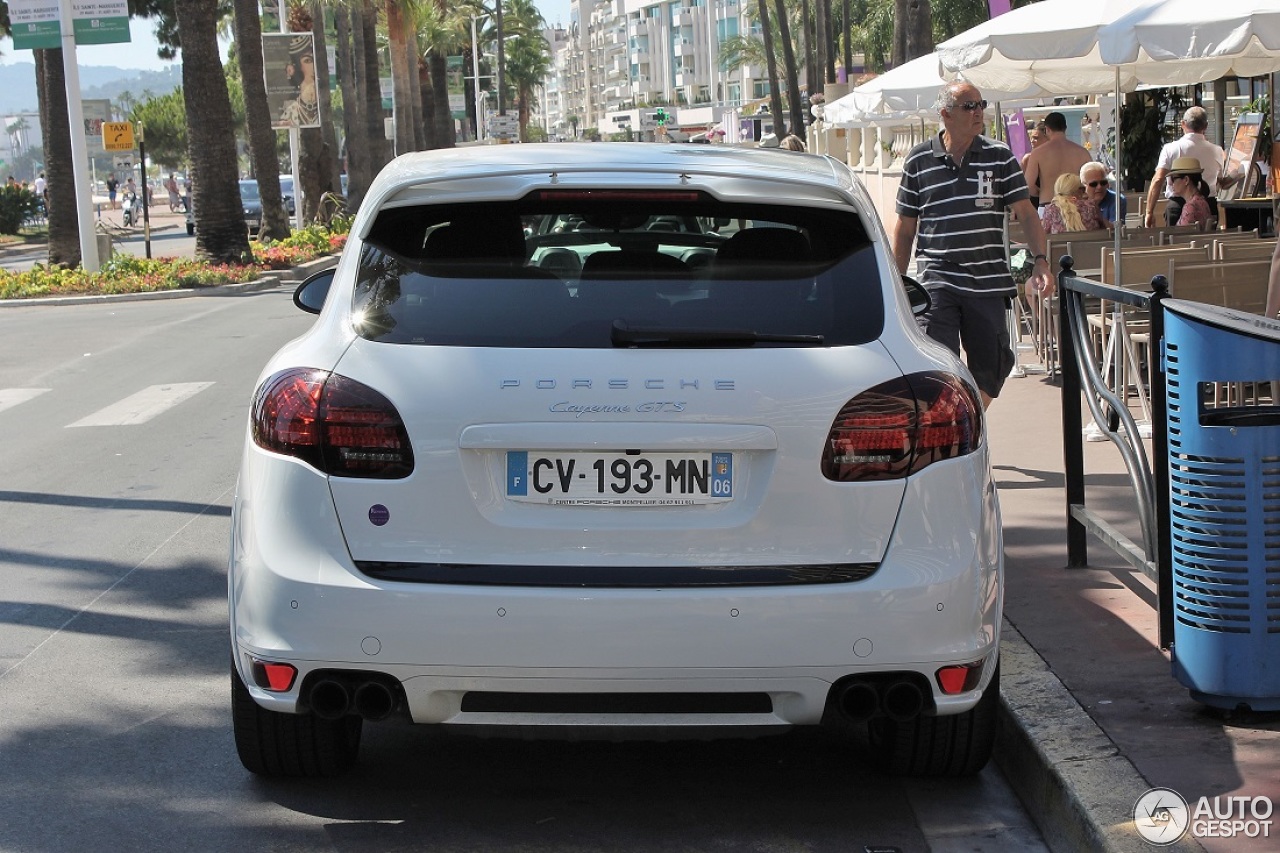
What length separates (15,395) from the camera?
1412cm

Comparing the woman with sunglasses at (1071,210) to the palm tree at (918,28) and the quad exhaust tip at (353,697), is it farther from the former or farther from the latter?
the palm tree at (918,28)

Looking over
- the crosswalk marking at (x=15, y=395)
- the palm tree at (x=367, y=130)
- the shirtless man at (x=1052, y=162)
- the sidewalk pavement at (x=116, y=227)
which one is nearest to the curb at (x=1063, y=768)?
the shirtless man at (x=1052, y=162)

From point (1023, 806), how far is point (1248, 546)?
0.92m

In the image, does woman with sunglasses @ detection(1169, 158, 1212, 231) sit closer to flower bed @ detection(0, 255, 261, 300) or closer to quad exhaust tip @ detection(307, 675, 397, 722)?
quad exhaust tip @ detection(307, 675, 397, 722)

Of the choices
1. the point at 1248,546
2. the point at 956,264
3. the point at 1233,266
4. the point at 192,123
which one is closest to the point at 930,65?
the point at 1233,266

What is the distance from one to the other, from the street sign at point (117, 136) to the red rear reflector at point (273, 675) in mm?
32018

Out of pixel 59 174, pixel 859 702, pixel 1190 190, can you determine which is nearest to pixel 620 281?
pixel 859 702

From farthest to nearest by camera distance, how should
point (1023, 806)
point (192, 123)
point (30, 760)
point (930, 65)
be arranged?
1. point (192, 123)
2. point (930, 65)
3. point (30, 760)
4. point (1023, 806)

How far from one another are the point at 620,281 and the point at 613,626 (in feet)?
2.85

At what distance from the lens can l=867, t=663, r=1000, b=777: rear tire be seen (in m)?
4.50

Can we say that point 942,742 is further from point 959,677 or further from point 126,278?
point 126,278

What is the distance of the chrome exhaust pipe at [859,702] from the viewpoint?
4027 mm

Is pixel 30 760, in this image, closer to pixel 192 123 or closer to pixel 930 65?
pixel 930 65

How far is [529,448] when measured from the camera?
3.92 m
